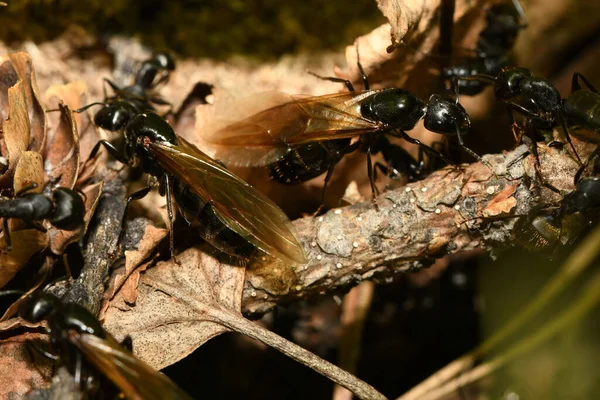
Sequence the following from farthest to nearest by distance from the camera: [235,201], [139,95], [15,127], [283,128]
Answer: [139,95] → [283,128] → [235,201] → [15,127]

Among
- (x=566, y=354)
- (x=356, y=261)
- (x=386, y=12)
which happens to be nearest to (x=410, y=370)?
(x=566, y=354)

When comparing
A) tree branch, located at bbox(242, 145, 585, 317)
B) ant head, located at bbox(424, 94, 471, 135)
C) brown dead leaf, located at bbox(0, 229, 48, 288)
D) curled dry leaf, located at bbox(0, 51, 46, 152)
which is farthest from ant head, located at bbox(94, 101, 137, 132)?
ant head, located at bbox(424, 94, 471, 135)

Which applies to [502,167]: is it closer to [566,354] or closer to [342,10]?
[566,354]

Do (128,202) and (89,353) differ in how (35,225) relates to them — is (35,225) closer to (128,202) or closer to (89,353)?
(128,202)

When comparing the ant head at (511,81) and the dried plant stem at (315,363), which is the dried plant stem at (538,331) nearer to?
the dried plant stem at (315,363)

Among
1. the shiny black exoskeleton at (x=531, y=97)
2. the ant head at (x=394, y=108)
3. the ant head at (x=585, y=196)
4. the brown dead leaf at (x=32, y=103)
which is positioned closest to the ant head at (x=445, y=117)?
the ant head at (x=394, y=108)

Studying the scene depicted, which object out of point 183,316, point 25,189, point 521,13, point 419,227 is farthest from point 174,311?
point 521,13

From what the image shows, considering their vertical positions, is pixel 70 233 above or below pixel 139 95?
below
